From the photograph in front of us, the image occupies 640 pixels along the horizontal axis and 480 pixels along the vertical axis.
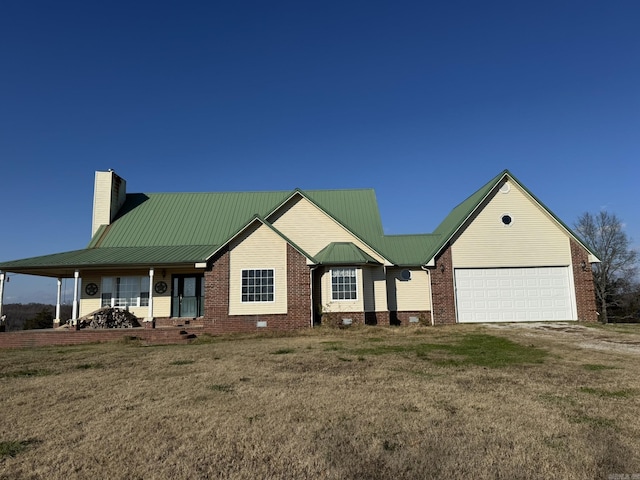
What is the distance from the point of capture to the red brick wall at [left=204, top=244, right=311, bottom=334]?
1898cm

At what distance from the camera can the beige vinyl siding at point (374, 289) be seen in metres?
20.6

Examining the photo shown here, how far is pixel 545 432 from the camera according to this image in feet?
16.8

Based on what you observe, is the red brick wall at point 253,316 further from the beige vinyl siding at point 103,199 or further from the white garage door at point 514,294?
the beige vinyl siding at point 103,199

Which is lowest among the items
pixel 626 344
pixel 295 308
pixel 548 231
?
pixel 626 344

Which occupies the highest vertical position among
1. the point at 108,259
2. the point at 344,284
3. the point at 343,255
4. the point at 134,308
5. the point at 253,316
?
the point at 108,259

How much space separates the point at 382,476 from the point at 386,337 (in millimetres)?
12536

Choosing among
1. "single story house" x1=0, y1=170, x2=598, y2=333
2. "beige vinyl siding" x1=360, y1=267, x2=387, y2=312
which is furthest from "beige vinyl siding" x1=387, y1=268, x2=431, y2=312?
"beige vinyl siding" x1=360, y1=267, x2=387, y2=312

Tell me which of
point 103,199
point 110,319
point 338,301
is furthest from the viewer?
point 103,199

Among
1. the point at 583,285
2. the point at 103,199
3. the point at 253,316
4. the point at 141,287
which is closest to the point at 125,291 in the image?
the point at 141,287

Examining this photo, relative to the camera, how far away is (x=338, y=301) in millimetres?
20062

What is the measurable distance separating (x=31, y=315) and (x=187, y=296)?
115ft

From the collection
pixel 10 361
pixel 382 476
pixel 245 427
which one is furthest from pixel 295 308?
pixel 382 476

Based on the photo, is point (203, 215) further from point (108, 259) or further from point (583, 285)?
point (583, 285)

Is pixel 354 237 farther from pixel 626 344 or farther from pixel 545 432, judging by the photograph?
pixel 545 432
